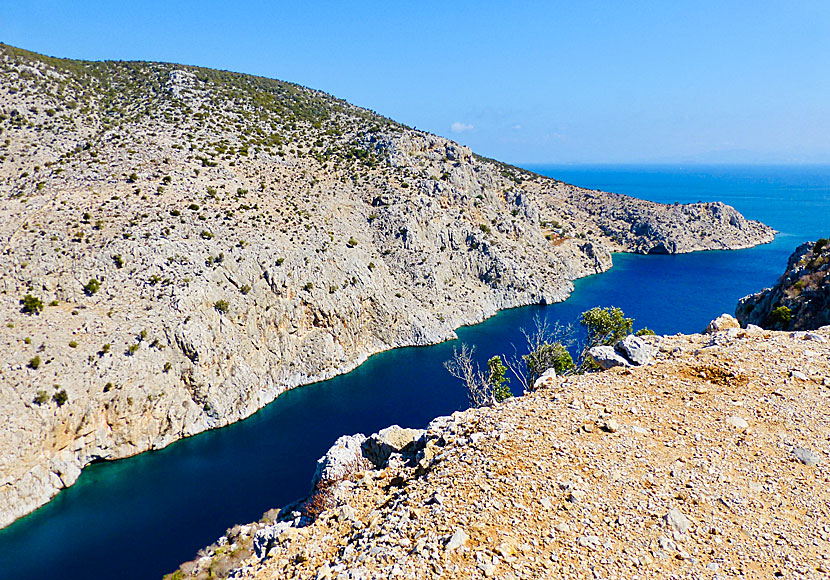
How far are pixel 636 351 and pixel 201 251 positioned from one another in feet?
153

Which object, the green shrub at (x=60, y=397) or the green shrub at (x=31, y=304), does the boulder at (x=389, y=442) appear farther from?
the green shrub at (x=31, y=304)

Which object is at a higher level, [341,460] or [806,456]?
[806,456]

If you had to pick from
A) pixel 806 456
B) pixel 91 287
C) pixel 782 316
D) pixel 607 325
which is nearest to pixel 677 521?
pixel 806 456

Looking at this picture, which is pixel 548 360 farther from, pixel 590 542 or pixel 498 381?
pixel 590 542

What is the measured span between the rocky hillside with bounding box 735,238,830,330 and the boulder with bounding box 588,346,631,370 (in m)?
24.1

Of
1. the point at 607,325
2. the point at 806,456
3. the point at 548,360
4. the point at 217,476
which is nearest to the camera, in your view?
the point at 806,456

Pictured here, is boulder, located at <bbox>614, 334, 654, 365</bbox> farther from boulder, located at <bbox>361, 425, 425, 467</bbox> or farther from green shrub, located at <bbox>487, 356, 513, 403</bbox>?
green shrub, located at <bbox>487, 356, 513, 403</bbox>

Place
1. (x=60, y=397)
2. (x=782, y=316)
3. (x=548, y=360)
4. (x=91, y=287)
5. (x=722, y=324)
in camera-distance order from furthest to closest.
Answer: (x=91, y=287), (x=60, y=397), (x=548, y=360), (x=782, y=316), (x=722, y=324)

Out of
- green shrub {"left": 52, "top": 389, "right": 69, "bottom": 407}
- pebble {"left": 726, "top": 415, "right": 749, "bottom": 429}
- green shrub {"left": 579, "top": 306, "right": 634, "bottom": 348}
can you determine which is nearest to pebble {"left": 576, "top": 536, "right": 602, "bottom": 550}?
pebble {"left": 726, "top": 415, "right": 749, "bottom": 429}

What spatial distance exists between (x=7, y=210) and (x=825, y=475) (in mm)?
66101

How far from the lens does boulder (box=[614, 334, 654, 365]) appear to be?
17.7 meters

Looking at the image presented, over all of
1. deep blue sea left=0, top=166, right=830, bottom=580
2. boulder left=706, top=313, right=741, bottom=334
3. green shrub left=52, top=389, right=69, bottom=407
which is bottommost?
deep blue sea left=0, top=166, right=830, bottom=580

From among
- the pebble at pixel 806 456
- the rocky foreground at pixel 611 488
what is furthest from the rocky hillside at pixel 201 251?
the pebble at pixel 806 456

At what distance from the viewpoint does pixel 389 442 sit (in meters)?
17.6
